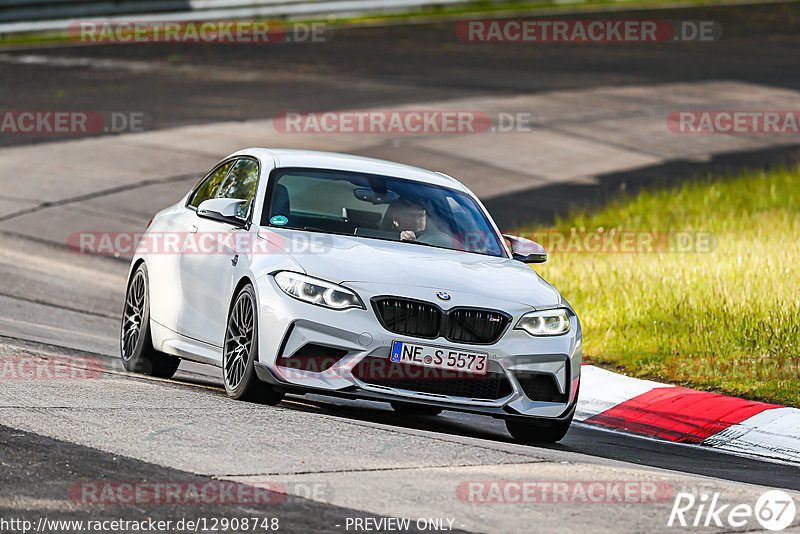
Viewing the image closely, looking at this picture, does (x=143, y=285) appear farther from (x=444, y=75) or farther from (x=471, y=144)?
(x=444, y=75)

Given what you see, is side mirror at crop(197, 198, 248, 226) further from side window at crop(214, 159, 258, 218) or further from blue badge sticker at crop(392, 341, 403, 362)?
blue badge sticker at crop(392, 341, 403, 362)

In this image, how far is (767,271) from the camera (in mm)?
12891

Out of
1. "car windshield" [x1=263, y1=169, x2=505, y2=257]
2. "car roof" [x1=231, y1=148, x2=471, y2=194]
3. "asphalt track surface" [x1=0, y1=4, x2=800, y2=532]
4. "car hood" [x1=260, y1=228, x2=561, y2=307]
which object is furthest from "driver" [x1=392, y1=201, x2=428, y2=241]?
"asphalt track surface" [x1=0, y1=4, x2=800, y2=532]

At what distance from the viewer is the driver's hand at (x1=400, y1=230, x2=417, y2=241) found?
8.84 metres

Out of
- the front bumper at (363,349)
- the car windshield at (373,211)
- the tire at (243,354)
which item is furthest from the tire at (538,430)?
the tire at (243,354)

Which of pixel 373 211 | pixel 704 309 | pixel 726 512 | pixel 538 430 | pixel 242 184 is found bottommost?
pixel 704 309

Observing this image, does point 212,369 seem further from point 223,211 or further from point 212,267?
point 223,211

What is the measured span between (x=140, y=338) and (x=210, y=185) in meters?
1.23

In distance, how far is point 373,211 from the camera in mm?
9000

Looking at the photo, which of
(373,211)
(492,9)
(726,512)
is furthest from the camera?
(492,9)

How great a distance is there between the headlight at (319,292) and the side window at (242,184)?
124cm

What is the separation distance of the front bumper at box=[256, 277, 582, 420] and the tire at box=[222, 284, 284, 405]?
0.12 metres

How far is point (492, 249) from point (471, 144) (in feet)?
48.5

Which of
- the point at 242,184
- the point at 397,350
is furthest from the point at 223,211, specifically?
the point at 397,350
